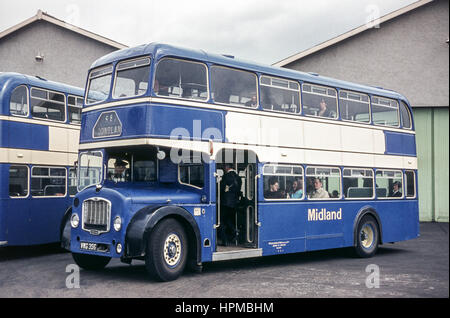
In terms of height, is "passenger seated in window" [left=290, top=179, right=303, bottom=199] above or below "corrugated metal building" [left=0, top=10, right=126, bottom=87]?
below

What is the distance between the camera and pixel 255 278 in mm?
10000

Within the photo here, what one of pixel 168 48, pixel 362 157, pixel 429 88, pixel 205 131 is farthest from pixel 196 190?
pixel 429 88

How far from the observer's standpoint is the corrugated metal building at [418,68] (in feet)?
72.7

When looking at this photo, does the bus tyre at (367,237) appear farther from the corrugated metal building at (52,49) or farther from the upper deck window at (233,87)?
the corrugated metal building at (52,49)

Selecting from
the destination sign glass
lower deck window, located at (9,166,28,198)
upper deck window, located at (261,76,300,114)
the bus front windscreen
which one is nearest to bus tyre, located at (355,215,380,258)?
upper deck window, located at (261,76,300,114)

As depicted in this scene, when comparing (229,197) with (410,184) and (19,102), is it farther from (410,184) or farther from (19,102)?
(410,184)

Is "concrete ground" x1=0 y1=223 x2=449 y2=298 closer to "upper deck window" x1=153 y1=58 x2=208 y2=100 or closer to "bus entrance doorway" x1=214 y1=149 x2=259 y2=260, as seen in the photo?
"bus entrance doorway" x1=214 y1=149 x2=259 y2=260

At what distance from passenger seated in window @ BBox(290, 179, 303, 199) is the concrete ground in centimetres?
144

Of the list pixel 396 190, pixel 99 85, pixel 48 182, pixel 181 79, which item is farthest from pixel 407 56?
pixel 99 85

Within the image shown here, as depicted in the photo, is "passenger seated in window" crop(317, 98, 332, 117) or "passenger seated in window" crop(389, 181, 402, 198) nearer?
"passenger seated in window" crop(317, 98, 332, 117)

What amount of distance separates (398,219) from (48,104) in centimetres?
910

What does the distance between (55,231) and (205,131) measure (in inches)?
209

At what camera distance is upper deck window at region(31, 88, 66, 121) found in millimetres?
13102
